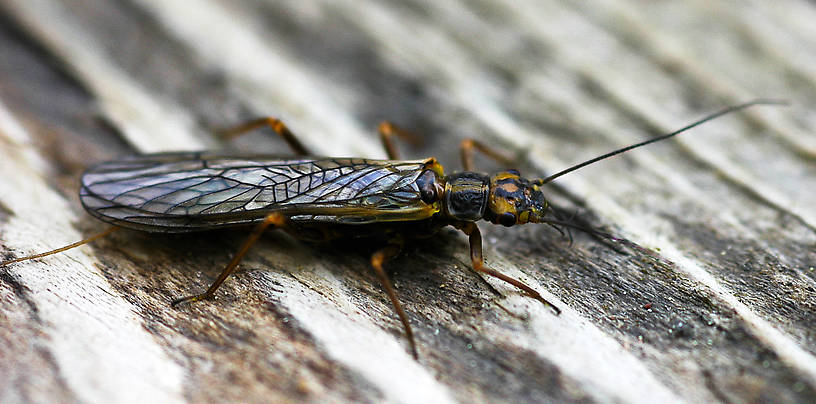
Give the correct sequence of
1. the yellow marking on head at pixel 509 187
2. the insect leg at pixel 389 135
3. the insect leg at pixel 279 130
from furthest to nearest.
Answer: the insect leg at pixel 389 135 < the insect leg at pixel 279 130 < the yellow marking on head at pixel 509 187

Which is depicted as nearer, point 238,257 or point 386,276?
point 238,257

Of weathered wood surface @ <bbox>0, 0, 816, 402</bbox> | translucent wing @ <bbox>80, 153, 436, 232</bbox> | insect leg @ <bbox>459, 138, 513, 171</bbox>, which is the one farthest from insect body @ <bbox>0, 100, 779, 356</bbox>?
insect leg @ <bbox>459, 138, 513, 171</bbox>

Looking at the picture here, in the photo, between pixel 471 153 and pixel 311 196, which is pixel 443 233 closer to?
pixel 471 153

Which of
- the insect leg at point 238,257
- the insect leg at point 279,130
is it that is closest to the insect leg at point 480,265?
the insect leg at point 238,257

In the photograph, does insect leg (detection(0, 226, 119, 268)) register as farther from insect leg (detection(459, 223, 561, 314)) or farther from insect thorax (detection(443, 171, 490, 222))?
insect leg (detection(459, 223, 561, 314))

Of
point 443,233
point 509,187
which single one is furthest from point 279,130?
point 509,187

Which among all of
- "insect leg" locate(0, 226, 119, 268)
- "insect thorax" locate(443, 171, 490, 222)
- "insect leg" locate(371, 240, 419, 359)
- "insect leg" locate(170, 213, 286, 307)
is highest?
"insect thorax" locate(443, 171, 490, 222)

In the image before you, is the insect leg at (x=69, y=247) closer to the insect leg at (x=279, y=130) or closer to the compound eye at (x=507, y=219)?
the insect leg at (x=279, y=130)
